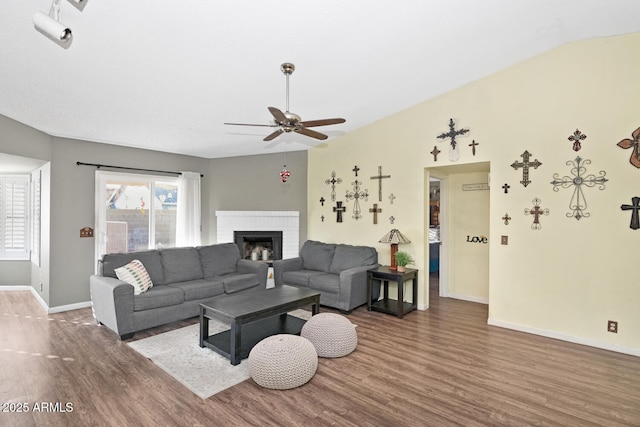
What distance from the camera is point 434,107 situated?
4746 mm

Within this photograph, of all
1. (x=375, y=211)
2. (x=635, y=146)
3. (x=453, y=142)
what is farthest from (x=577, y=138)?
(x=375, y=211)

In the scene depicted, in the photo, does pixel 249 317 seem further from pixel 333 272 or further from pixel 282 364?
pixel 333 272

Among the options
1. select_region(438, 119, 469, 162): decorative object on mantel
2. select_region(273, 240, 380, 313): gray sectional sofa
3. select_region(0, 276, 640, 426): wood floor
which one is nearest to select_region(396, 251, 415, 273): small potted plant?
select_region(273, 240, 380, 313): gray sectional sofa

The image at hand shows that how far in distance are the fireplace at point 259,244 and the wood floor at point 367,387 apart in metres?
2.75

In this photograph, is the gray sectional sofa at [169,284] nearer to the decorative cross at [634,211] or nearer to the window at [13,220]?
the window at [13,220]

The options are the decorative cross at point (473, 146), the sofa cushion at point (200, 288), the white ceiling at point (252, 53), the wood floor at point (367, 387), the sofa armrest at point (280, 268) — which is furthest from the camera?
the sofa armrest at point (280, 268)

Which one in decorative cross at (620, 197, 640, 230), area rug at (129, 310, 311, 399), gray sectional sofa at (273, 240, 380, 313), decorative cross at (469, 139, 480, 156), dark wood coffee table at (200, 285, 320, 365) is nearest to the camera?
area rug at (129, 310, 311, 399)

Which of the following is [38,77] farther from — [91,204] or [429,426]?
A: [429,426]

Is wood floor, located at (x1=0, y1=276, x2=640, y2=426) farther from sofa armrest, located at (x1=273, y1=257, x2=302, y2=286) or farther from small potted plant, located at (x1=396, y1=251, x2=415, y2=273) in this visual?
sofa armrest, located at (x1=273, y1=257, x2=302, y2=286)

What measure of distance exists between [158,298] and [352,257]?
281 cm

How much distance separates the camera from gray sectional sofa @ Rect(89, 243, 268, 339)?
3.71 meters

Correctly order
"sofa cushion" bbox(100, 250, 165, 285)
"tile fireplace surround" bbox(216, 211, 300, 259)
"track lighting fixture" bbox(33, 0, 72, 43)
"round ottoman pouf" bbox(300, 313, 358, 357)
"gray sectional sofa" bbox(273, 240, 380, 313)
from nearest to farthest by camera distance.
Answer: "track lighting fixture" bbox(33, 0, 72, 43)
"round ottoman pouf" bbox(300, 313, 358, 357)
"sofa cushion" bbox(100, 250, 165, 285)
"gray sectional sofa" bbox(273, 240, 380, 313)
"tile fireplace surround" bbox(216, 211, 300, 259)

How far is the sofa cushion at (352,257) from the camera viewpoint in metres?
5.18

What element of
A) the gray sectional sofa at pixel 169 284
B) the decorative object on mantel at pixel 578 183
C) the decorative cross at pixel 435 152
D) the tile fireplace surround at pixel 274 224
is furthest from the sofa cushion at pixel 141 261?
the decorative object on mantel at pixel 578 183
